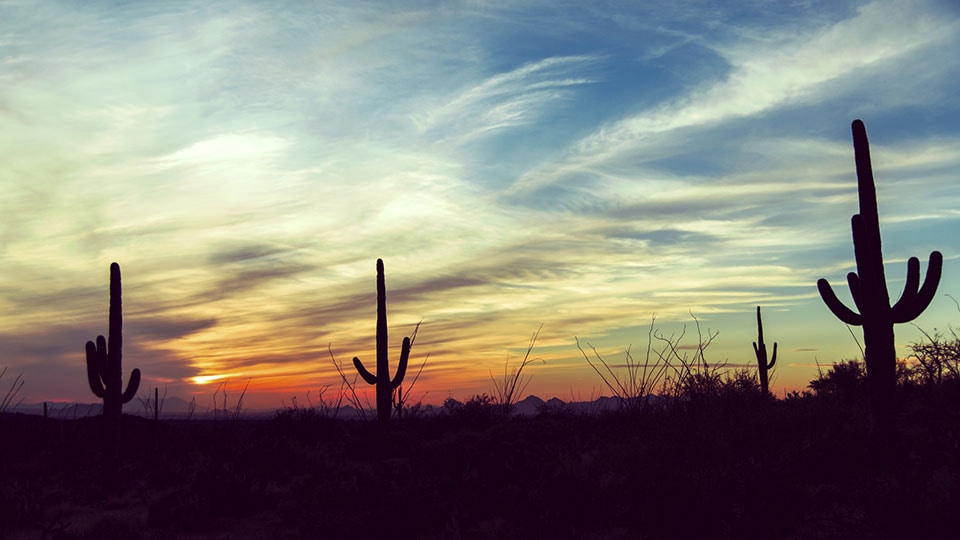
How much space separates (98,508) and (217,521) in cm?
337

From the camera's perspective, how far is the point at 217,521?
1137 centimetres

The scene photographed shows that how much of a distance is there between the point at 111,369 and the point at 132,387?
2.60 ft

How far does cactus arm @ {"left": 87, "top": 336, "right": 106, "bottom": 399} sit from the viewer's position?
55.2ft

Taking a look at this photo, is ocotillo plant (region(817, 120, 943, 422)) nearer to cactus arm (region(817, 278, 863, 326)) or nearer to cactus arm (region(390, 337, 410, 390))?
cactus arm (region(817, 278, 863, 326))

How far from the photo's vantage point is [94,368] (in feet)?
55.4

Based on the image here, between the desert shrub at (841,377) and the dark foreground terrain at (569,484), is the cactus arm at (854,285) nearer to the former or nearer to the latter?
the dark foreground terrain at (569,484)

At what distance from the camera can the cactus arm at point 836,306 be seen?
13.3 meters

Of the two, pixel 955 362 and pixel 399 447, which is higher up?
pixel 955 362

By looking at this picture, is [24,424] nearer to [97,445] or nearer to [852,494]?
[97,445]

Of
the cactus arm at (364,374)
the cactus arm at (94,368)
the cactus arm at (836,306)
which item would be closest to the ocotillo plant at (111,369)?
the cactus arm at (94,368)

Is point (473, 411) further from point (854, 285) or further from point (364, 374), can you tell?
point (854, 285)

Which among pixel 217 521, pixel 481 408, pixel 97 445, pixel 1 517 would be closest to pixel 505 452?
pixel 217 521

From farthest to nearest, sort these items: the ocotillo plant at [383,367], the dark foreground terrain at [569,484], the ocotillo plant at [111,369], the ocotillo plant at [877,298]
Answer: the ocotillo plant at [383,367] < the ocotillo plant at [111,369] < the ocotillo plant at [877,298] < the dark foreground terrain at [569,484]

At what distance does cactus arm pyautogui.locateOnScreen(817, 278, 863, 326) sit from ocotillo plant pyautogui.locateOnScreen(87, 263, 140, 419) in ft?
48.2
